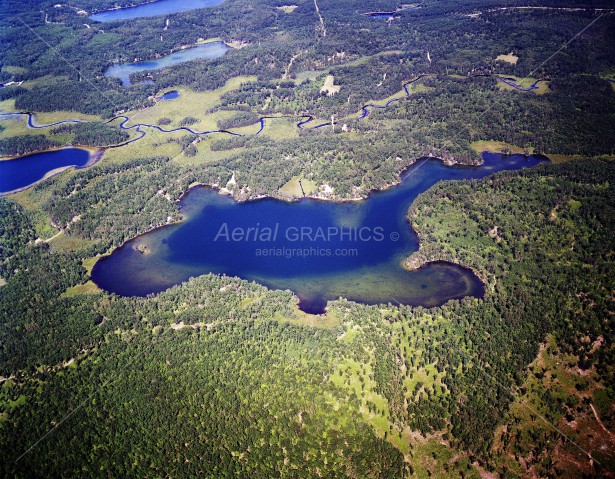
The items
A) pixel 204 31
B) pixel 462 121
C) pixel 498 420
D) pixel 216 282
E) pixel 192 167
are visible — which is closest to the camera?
pixel 498 420

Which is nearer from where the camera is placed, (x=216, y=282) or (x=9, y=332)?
(x=9, y=332)

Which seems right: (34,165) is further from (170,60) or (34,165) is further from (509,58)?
(509,58)

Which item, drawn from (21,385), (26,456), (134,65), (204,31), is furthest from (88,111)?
(26,456)

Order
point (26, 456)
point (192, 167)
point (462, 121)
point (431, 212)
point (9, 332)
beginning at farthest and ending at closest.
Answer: point (462, 121) < point (192, 167) < point (431, 212) < point (9, 332) < point (26, 456)

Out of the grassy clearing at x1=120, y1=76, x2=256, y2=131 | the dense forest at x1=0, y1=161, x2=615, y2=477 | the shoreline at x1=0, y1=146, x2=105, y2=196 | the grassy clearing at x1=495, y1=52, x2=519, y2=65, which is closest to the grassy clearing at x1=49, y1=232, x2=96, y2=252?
the dense forest at x1=0, y1=161, x2=615, y2=477

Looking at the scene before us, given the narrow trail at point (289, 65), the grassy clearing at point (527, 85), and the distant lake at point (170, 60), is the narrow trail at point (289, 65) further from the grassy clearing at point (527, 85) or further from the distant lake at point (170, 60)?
the grassy clearing at point (527, 85)

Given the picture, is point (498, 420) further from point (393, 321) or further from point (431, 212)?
point (431, 212)
